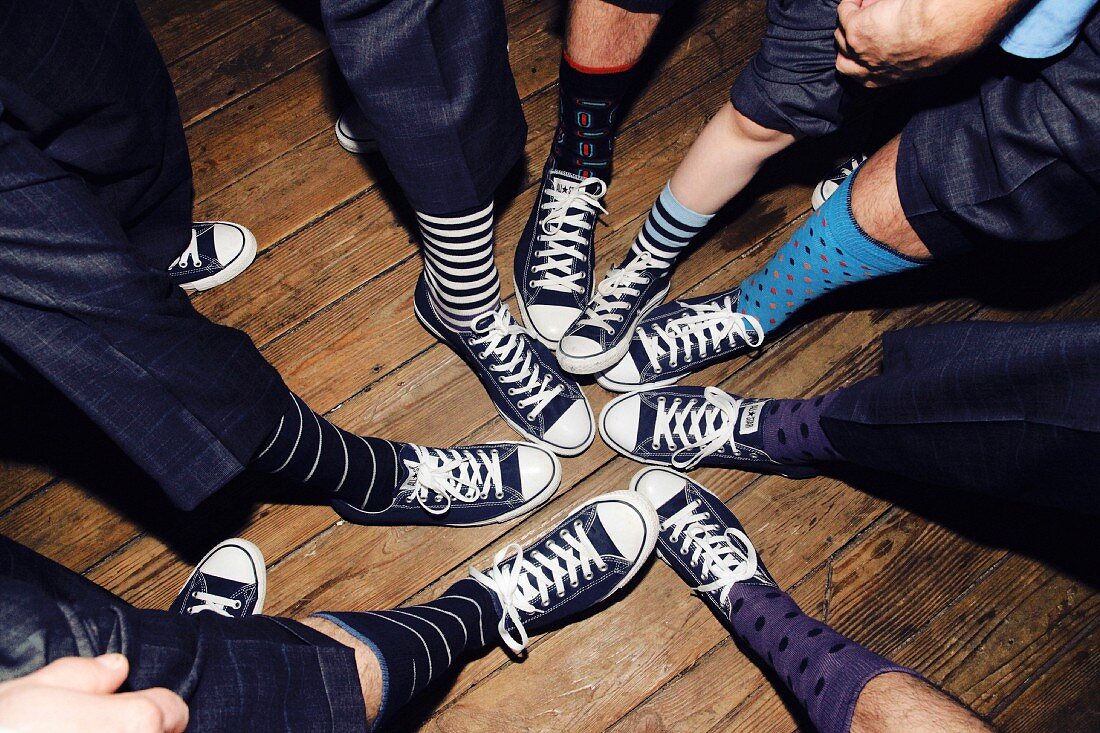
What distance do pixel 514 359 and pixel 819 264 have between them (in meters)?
0.58

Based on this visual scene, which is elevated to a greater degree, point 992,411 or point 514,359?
point 992,411

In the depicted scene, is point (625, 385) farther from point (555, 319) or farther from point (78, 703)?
point (78, 703)

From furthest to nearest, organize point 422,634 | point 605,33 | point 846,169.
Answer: point 846,169
point 605,33
point 422,634

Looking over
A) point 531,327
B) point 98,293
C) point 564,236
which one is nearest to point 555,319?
point 531,327

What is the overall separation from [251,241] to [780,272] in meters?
1.09

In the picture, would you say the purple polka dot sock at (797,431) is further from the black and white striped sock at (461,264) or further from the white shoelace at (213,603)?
the white shoelace at (213,603)

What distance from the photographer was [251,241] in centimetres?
150

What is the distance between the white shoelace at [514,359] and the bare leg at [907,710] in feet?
2.39

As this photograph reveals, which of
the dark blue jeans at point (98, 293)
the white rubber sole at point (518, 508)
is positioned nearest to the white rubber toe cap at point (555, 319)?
the white rubber sole at point (518, 508)

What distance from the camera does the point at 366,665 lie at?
3.05 ft

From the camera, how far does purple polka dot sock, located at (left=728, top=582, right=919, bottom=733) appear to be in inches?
37.8

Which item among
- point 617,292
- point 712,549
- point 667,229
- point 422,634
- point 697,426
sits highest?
point 667,229

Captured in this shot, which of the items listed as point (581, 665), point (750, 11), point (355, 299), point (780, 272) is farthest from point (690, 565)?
point (750, 11)

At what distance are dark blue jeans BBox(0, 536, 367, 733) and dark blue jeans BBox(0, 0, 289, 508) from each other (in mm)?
164
